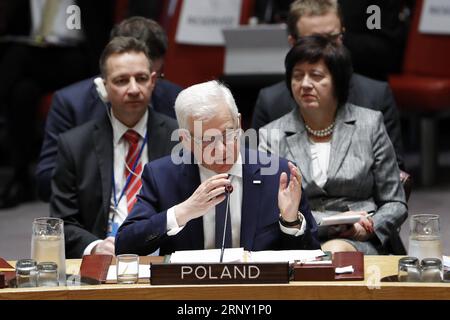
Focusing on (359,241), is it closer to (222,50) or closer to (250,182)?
(250,182)

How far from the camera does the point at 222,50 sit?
717 centimetres

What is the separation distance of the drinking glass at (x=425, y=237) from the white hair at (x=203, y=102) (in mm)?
665

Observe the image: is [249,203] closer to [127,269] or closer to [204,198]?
[204,198]

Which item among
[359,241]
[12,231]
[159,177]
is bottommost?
[12,231]

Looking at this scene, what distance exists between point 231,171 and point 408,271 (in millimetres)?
760

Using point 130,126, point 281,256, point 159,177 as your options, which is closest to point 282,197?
point 281,256

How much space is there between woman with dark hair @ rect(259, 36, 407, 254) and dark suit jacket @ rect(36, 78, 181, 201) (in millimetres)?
763

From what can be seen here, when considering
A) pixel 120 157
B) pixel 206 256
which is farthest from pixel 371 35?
pixel 206 256

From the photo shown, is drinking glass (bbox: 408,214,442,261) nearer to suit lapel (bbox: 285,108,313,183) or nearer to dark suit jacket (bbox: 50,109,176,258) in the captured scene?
suit lapel (bbox: 285,108,313,183)

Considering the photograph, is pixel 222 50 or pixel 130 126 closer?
pixel 130 126

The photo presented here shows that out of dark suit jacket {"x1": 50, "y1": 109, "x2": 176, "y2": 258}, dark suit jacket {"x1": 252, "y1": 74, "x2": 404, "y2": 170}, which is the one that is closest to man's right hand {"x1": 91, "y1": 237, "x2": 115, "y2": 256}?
dark suit jacket {"x1": 50, "y1": 109, "x2": 176, "y2": 258}

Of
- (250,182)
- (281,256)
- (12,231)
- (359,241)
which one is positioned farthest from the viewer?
(12,231)

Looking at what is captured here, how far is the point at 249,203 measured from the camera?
11.2 feet

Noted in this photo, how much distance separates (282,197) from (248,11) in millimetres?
3879
